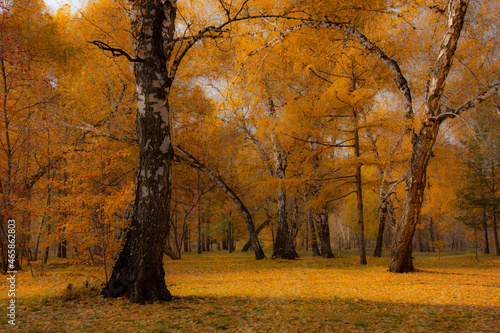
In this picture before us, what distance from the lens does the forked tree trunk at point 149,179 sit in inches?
187

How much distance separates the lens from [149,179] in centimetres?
484

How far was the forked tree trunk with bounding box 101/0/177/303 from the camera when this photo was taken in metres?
4.76

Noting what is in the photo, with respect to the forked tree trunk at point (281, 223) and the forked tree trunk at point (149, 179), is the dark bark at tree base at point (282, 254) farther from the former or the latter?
the forked tree trunk at point (149, 179)

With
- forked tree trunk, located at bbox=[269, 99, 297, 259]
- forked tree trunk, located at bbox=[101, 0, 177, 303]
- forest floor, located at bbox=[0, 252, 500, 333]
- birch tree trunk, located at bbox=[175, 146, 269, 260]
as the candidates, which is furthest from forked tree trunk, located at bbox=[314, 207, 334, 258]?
forked tree trunk, located at bbox=[101, 0, 177, 303]

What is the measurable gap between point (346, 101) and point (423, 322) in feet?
25.1

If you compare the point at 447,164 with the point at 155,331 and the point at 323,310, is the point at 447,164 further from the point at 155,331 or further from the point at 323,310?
the point at 155,331

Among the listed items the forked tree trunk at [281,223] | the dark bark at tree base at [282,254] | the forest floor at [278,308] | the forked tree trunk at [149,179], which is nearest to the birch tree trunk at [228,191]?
the dark bark at tree base at [282,254]

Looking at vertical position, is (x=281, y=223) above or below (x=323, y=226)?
above

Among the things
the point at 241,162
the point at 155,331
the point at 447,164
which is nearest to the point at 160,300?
the point at 155,331

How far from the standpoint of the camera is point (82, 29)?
10914 mm

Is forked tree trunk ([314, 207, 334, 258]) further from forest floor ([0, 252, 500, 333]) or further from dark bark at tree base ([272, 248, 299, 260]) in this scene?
forest floor ([0, 252, 500, 333])

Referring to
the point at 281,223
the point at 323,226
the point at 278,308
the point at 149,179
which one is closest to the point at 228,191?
the point at 281,223

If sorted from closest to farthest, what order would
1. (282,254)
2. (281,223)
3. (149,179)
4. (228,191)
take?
(149,179), (228,191), (282,254), (281,223)

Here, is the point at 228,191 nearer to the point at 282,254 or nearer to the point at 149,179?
the point at 282,254
